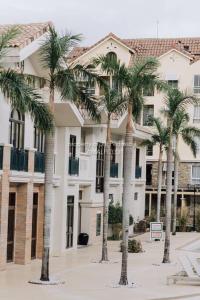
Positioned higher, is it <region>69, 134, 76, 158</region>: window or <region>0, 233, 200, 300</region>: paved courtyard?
<region>69, 134, 76, 158</region>: window

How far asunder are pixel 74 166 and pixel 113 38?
25.0 metres

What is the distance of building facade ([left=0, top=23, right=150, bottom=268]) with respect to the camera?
1004 inches

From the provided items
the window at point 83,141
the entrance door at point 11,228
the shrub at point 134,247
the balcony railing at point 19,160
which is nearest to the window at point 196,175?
the window at point 83,141

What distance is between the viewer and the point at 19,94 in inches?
757

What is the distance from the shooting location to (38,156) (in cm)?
2844

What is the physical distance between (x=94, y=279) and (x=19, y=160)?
234 inches

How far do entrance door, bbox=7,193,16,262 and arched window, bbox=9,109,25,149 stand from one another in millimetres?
2114

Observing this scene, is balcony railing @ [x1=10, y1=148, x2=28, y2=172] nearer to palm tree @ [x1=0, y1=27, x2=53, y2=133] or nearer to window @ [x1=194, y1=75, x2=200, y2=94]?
palm tree @ [x1=0, y1=27, x2=53, y2=133]

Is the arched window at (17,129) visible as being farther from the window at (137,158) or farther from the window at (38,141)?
the window at (137,158)

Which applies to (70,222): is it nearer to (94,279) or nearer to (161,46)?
(94,279)

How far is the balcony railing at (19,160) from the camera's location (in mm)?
25812

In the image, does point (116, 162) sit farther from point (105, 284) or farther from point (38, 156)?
point (105, 284)

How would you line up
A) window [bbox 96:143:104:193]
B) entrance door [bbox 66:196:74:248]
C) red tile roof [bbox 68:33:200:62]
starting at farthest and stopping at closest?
1. red tile roof [bbox 68:33:200:62]
2. window [bbox 96:143:104:193]
3. entrance door [bbox 66:196:74:248]

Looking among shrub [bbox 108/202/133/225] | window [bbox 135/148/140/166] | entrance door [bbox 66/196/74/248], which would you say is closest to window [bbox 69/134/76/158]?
entrance door [bbox 66/196/74/248]
